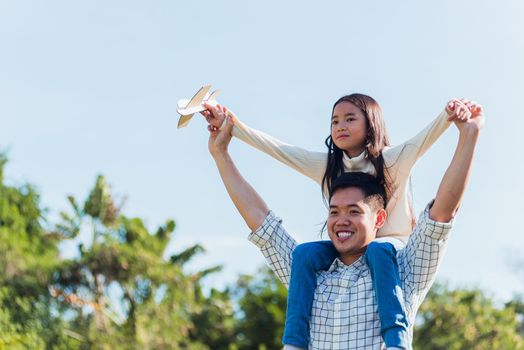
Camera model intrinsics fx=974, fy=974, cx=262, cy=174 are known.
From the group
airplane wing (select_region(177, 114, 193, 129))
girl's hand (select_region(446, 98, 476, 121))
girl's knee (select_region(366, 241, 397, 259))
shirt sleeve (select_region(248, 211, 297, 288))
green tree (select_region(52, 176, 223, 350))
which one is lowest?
girl's knee (select_region(366, 241, 397, 259))

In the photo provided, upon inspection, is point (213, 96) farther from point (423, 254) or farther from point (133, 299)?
point (133, 299)

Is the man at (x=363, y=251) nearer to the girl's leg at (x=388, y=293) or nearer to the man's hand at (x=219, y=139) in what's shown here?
the girl's leg at (x=388, y=293)

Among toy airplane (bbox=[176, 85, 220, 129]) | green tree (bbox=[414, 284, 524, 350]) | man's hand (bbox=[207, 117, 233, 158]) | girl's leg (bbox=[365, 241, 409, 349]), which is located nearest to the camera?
girl's leg (bbox=[365, 241, 409, 349])

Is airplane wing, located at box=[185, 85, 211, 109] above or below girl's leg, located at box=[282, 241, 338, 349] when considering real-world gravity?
above

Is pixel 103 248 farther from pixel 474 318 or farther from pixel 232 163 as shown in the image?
pixel 232 163

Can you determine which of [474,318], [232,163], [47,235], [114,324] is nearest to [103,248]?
[114,324]

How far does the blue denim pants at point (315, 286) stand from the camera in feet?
10.4

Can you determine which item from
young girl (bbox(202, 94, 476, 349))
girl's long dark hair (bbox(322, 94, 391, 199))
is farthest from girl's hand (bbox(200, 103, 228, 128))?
girl's long dark hair (bbox(322, 94, 391, 199))

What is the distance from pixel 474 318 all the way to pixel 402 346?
2146cm

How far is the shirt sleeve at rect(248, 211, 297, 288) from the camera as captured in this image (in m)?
3.64

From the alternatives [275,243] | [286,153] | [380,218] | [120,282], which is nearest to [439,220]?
[380,218]

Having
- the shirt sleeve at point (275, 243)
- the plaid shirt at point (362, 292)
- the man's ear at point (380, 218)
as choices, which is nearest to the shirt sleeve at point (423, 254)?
the plaid shirt at point (362, 292)

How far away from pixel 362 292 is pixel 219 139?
0.94 m

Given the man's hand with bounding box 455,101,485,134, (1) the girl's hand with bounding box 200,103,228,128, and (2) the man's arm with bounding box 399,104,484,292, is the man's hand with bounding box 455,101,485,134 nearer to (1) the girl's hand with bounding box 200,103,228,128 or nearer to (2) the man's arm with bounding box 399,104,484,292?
(2) the man's arm with bounding box 399,104,484,292
